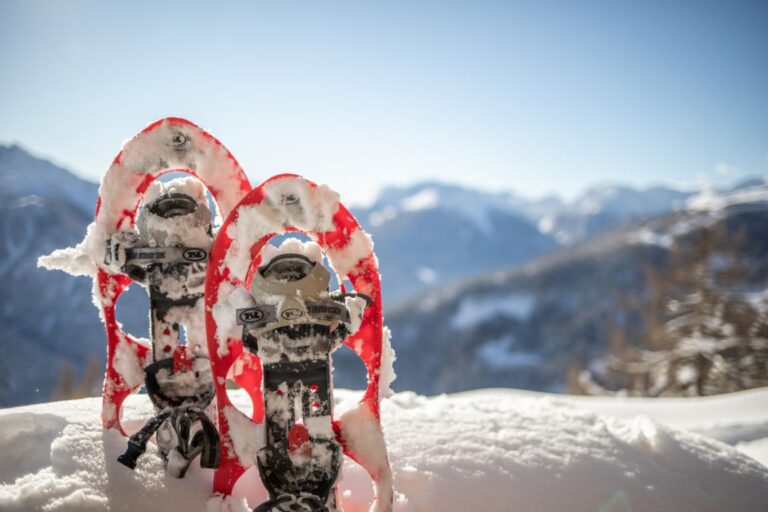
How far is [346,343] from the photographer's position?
2.13m

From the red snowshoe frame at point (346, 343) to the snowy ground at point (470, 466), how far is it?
25cm

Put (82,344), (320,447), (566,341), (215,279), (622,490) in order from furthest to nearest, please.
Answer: (566,341) < (82,344) < (622,490) < (215,279) < (320,447)

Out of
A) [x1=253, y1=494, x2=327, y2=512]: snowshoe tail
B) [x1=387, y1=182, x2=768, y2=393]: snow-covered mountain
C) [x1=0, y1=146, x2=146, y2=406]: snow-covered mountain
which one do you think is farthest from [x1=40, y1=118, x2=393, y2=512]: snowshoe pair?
[x1=387, y1=182, x2=768, y2=393]: snow-covered mountain

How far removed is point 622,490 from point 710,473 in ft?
2.47

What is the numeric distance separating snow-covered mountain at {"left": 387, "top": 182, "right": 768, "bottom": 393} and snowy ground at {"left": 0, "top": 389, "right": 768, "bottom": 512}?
6809 centimetres

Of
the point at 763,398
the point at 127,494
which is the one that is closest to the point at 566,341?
the point at 763,398

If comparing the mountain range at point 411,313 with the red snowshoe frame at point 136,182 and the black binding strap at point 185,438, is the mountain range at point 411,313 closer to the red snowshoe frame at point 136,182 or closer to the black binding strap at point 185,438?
the red snowshoe frame at point 136,182

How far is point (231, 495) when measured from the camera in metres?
1.96

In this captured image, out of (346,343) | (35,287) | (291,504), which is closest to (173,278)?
(346,343)

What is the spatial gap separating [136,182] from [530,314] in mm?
92311

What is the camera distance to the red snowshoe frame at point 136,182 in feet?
7.48

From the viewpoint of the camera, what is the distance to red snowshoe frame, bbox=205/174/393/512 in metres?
1.91

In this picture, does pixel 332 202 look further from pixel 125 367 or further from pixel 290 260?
pixel 125 367

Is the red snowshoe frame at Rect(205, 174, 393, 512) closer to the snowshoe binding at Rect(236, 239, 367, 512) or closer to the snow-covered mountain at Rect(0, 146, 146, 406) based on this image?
the snowshoe binding at Rect(236, 239, 367, 512)
